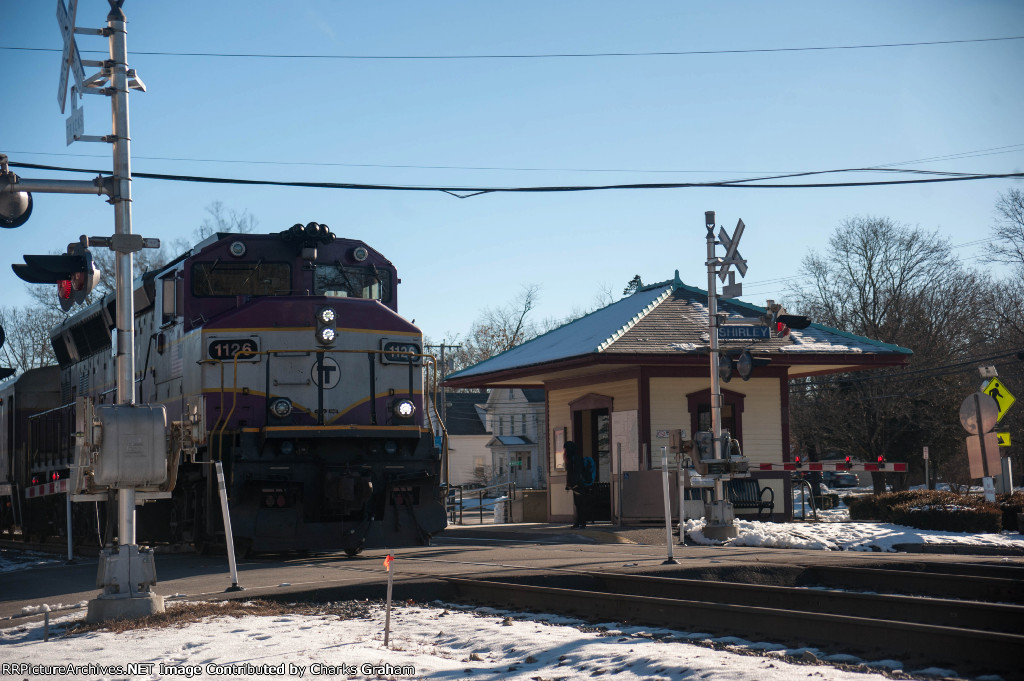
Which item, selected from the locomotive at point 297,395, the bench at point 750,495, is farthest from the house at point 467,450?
the locomotive at point 297,395

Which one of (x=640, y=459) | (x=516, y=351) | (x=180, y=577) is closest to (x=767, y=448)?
(x=640, y=459)

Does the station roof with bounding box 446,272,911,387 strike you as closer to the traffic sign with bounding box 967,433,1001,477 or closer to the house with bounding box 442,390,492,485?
the traffic sign with bounding box 967,433,1001,477

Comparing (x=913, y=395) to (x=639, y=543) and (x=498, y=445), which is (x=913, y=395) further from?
(x=498, y=445)

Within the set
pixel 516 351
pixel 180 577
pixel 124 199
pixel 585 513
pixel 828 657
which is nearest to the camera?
pixel 828 657

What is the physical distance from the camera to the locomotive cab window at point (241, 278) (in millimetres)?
13617

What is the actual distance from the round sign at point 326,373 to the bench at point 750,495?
422 inches

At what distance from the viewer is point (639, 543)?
16.7 metres

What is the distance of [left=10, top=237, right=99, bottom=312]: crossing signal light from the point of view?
9258 mm

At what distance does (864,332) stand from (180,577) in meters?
42.9

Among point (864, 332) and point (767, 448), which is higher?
point (864, 332)

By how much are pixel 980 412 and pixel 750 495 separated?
6094 millimetres

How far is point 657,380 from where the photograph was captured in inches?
875

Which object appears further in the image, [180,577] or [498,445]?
[498,445]

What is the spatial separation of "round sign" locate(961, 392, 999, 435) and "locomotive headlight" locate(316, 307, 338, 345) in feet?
32.5
